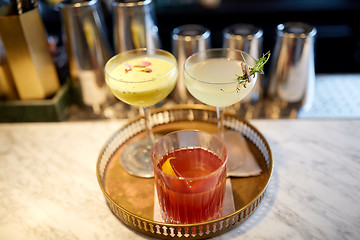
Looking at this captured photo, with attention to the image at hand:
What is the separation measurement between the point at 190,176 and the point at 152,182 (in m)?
0.18

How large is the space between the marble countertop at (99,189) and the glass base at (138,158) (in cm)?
10

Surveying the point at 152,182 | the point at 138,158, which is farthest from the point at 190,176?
the point at 138,158

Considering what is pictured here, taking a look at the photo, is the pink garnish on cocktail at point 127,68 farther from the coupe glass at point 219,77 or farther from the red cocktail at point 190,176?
the red cocktail at point 190,176

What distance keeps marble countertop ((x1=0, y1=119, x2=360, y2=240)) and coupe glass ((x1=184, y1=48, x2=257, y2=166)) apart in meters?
0.23

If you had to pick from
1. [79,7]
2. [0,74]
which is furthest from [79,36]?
[0,74]

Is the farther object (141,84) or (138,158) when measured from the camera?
(138,158)

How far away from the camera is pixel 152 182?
1068 millimetres

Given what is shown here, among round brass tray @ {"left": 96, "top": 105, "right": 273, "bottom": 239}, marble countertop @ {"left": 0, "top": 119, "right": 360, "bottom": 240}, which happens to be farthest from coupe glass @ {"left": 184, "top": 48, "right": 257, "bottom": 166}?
marble countertop @ {"left": 0, "top": 119, "right": 360, "bottom": 240}

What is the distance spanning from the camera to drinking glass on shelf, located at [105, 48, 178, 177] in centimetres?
103

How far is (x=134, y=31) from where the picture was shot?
136 centimetres

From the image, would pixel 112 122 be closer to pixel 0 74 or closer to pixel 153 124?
pixel 153 124

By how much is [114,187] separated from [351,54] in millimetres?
2205

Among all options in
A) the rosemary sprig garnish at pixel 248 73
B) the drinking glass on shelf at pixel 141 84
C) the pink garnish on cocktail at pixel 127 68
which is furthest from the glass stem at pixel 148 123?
the rosemary sprig garnish at pixel 248 73

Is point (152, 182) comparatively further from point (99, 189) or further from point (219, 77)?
point (219, 77)
